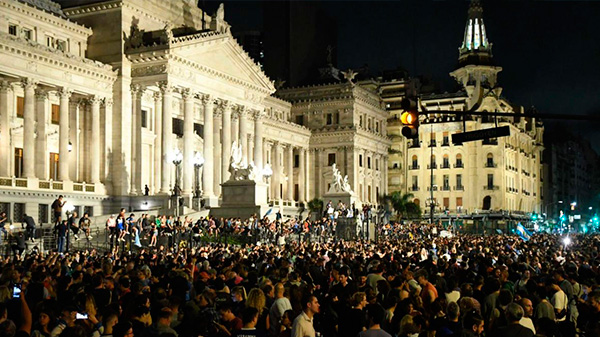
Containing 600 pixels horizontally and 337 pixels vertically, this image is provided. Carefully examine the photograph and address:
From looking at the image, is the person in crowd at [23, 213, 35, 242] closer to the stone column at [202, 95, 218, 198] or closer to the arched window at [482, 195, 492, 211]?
the stone column at [202, 95, 218, 198]

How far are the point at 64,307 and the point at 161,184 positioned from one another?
47.4m

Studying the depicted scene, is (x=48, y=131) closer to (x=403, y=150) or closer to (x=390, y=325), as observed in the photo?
(x=390, y=325)

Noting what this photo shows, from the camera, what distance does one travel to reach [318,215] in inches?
2879

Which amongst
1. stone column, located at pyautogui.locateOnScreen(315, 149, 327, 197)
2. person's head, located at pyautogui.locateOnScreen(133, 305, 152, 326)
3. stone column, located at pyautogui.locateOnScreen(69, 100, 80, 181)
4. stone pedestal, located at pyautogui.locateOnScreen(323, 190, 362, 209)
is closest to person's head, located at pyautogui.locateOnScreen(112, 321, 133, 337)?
person's head, located at pyautogui.locateOnScreen(133, 305, 152, 326)

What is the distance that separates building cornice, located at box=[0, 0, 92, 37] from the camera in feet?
167

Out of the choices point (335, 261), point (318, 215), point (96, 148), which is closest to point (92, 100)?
point (96, 148)

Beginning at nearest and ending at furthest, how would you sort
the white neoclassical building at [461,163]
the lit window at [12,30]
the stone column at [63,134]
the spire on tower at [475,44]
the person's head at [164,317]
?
the person's head at [164,317] → the lit window at [12,30] → the stone column at [63,134] → the white neoclassical building at [461,163] → the spire on tower at [475,44]

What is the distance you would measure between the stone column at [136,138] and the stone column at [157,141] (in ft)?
8.24

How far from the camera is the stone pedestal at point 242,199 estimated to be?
170 feet

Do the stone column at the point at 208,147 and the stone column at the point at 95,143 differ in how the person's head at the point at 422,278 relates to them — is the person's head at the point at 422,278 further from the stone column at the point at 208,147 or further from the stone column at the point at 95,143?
the stone column at the point at 208,147

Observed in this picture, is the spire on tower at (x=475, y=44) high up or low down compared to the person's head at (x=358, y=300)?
up

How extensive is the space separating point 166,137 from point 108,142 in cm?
427

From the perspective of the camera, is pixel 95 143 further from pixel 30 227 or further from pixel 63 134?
pixel 30 227

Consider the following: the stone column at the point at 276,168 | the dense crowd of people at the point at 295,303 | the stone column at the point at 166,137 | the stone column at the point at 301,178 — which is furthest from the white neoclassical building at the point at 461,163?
the dense crowd of people at the point at 295,303
